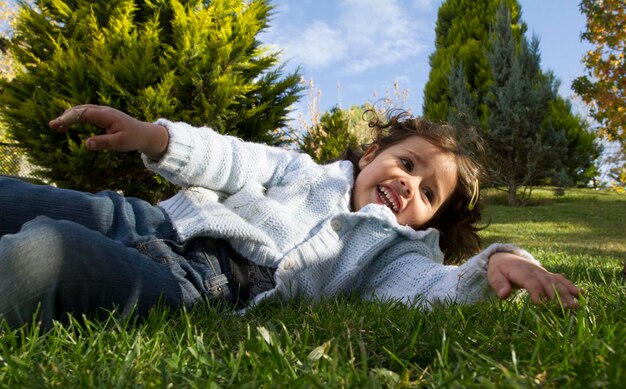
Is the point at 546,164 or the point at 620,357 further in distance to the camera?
the point at 546,164

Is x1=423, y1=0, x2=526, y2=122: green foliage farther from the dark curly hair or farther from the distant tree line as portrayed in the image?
the dark curly hair

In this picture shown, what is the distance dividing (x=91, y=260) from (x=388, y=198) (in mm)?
1472

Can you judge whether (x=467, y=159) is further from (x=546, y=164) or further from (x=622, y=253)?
(x=546, y=164)

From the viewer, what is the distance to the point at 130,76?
212 inches

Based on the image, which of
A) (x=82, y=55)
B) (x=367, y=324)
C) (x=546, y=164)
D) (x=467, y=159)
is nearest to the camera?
(x=367, y=324)

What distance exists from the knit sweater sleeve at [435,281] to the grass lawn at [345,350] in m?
0.12

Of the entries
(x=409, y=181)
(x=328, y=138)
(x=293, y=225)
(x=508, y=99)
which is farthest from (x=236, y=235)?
(x=508, y=99)

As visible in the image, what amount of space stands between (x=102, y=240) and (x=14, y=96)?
17.3ft

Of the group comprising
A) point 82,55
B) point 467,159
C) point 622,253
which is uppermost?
point 82,55

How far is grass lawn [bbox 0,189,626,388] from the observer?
95cm

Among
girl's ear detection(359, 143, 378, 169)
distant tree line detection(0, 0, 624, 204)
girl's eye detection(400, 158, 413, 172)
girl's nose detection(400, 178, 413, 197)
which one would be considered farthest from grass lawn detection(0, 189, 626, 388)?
distant tree line detection(0, 0, 624, 204)

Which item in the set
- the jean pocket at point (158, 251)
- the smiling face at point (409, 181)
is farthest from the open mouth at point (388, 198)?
the jean pocket at point (158, 251)

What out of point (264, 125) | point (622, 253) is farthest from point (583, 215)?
point (264, 125)

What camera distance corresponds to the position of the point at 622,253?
7.12m
